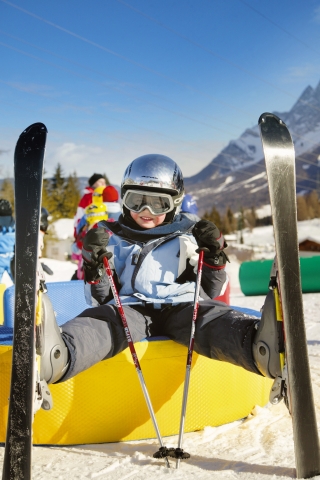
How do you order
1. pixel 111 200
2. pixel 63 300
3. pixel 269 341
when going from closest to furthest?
pixel 269 341, pixel 63 300, pixel 111 200

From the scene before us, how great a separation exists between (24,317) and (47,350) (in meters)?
0.18

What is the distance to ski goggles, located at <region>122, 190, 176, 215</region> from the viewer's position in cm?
274

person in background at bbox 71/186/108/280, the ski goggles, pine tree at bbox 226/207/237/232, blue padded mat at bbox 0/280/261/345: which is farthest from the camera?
pine tree at bbox 226/207/237/232

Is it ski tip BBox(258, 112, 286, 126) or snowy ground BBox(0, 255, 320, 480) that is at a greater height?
ski tip BBox(258, 112, 286, 126)

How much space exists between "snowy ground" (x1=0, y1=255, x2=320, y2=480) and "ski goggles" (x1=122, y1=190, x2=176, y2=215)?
3.99 ft

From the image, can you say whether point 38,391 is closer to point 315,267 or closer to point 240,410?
point 240,410

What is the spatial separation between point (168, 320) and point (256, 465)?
0.86 metres

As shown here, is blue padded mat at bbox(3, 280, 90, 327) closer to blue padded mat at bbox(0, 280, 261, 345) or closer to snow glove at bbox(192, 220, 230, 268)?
blue padded mat at bbox(0, 280, 261, 345)

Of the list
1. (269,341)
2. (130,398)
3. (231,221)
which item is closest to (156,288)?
(130,398)

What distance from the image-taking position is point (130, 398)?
7.87 ft

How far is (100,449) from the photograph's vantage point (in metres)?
2.26

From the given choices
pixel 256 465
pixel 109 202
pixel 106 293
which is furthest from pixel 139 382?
pixel 109 202

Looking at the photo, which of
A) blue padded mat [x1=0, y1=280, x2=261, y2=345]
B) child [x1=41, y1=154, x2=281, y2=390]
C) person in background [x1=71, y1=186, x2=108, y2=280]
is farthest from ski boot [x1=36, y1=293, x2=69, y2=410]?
person in background [x1=71, y1=186, x2=108, y2=280]

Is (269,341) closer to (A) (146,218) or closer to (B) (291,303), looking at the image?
(B) (291,303)
